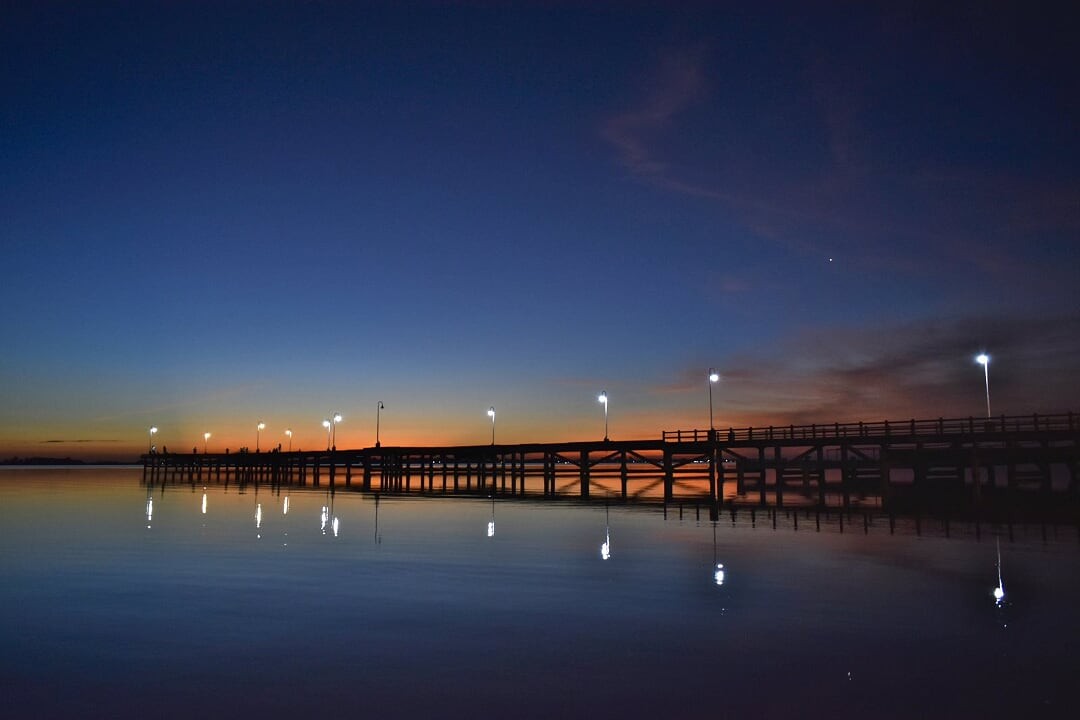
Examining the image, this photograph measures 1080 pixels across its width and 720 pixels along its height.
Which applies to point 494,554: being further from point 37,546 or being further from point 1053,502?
point 1053,502

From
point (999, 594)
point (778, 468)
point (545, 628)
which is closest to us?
point (545, 628)

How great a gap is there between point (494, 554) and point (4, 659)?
42.2 ft

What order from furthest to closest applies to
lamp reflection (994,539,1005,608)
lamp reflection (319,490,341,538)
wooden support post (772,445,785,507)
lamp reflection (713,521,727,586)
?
1. wooden support post (772,445,785,507)
2. lamp reflection (319,490,341,538)
3. lamp reflection (713,521,727,586)
4. lamp reflection (994,539,1005,608)

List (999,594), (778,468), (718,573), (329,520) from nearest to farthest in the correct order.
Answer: (999,594) < (718,573) < (329,520) < (778,468)

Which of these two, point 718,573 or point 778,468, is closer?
point 718,573

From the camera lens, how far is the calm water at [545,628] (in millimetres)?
9023

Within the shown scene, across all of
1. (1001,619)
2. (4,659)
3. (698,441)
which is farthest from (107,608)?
(698,441)

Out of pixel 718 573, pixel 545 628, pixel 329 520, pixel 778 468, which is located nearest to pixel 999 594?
pixel 718 573

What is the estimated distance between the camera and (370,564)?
20.0m

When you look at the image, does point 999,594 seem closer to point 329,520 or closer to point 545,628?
point 545,628

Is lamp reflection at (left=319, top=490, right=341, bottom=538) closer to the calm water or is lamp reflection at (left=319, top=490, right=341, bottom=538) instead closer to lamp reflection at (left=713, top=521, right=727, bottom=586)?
the calm water

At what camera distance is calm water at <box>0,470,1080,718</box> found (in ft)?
29.6

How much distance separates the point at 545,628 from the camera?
12.5m

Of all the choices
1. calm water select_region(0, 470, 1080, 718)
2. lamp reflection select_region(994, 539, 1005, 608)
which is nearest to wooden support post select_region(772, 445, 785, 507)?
calm water select_region(0, 470, 1080, 718)
